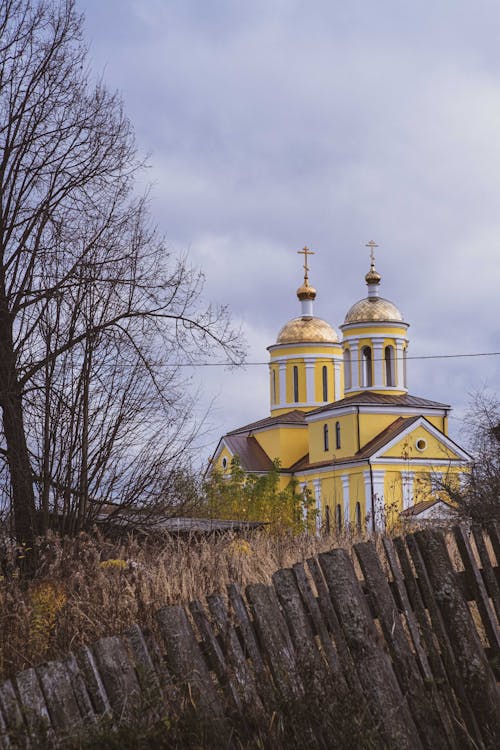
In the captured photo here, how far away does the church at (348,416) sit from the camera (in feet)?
220

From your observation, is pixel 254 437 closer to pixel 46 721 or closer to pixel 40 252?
pixel 40 252

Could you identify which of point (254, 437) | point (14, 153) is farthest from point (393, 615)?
point (254, 437)

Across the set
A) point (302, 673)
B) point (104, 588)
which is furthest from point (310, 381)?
point (302, 673)

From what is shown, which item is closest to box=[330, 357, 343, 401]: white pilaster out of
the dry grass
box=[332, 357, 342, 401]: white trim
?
box=[332, 357, 342, 401]: white trim

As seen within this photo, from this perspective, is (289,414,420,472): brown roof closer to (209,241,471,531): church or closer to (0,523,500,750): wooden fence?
(209,241,471,531): church

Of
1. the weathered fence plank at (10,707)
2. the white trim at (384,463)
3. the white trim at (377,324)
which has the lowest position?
the weathered fence plank at (10,707)

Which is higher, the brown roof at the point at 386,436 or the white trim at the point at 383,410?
the white trim at the point at 383,410

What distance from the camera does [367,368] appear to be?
72188mm

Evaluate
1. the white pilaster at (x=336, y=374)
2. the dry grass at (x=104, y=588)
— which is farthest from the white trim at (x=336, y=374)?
the dry grass at (x=104, y=588)

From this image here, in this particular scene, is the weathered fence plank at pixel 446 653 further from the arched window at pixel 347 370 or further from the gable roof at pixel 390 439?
the arched window at pixel 347 370

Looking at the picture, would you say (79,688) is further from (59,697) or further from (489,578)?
(489,578)

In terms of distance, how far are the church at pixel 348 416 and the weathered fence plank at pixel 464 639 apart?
179 feet

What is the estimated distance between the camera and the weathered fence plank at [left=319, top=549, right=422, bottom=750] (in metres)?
5.82

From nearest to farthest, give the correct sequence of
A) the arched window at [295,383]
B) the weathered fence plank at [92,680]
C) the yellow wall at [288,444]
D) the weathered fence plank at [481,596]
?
the weathered fence plank at [92,680] < the weathered fence plank at [481,596] < the yellow wall at [288,444] < the arched window at [295,383]
